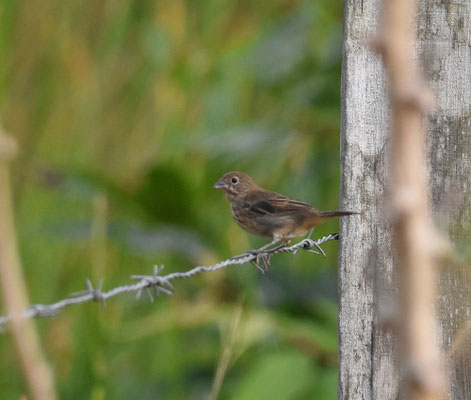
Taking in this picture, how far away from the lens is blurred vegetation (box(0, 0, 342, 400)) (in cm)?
393

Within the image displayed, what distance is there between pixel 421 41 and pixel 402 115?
53.7 inches

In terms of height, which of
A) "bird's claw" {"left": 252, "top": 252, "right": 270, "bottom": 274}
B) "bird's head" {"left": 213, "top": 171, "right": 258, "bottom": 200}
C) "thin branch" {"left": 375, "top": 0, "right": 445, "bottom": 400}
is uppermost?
"bird's head" {"left": 213, "top": 171, "right": 258, "bottom": 200}

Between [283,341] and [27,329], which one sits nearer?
[27,329]

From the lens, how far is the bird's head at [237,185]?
3.36 meters

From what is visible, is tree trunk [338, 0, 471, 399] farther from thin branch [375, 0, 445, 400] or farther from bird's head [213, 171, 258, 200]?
bird's head [213, 171, 258, 200]

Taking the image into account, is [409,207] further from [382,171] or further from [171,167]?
[171,167]

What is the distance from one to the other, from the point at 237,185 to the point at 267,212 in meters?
0.45

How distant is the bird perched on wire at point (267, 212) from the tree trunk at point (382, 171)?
0.63 meters

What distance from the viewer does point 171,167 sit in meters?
4.28

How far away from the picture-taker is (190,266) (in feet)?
14.7

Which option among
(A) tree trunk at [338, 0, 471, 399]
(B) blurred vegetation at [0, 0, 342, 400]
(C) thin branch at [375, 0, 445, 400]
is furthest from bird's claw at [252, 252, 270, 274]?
(C) thin branch at [375, 0, 445, 400]

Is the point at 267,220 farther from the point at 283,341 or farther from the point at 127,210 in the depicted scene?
the point at 127,210

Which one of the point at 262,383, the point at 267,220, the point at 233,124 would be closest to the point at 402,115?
the point at 267,220

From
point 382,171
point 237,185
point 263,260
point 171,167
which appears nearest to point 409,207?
point 382,171
